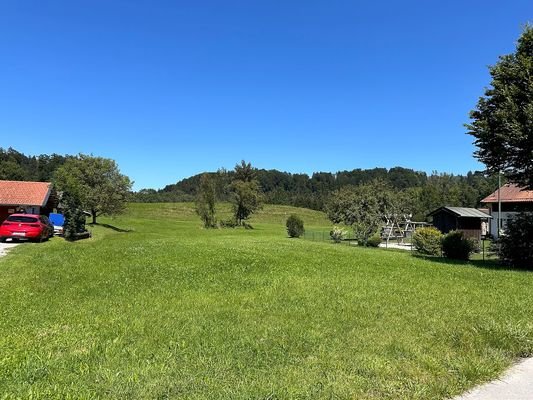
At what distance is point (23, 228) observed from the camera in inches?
996

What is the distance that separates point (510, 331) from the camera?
6.72 m

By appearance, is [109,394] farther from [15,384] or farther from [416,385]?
[416,385]

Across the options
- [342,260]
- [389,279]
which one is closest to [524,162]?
[342,260]

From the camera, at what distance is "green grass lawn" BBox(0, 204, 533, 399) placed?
4549 mm

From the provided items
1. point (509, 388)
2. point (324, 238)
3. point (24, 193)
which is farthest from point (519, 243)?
point (24, 193)

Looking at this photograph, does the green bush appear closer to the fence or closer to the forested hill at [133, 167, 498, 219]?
the fence

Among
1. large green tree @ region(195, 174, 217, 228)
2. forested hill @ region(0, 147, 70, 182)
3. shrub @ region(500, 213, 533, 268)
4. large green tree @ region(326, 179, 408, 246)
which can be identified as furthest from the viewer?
forested hill @ region(0, 147, 70, 182)

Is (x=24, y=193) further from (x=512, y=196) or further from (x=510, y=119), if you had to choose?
(x=512, y=196)

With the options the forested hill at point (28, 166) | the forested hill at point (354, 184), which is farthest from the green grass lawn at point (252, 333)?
the forested hill at point (28, 166)

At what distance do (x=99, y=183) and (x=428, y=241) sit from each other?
142 ft

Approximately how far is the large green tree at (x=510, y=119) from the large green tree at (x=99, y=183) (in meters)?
46.2

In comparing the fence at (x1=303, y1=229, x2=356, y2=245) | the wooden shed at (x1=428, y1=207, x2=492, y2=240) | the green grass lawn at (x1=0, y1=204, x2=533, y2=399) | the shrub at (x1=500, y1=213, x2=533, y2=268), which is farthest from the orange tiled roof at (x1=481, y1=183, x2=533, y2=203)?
the green grass lawn at (x1=0, y1=204, x2=533, y2=399)

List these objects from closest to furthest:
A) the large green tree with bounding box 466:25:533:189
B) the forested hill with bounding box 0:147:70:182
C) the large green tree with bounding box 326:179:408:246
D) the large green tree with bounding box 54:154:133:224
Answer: the large green tree with bounding box 466:25:533:189 < the large green tree with bounding box 326:179:408:246 < the large green tree with bounding box 54:154:133:224 < the forested hill with bounding box 0:147:70:182

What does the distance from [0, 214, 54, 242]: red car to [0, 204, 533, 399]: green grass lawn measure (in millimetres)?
13524
